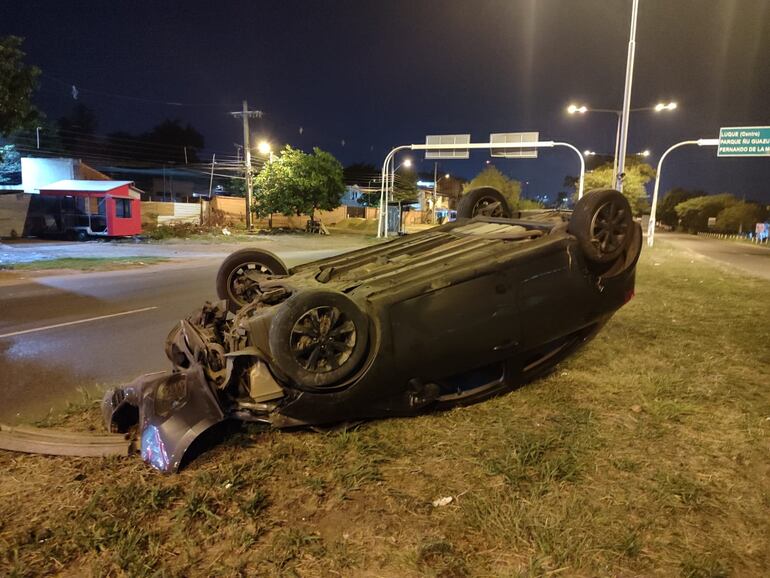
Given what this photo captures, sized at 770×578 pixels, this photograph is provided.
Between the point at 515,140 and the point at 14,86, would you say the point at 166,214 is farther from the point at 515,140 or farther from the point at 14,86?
the point at 515,140

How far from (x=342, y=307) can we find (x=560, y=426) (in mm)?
1759

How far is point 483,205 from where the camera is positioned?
5902 millimetres

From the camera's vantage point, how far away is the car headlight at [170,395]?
3.18 m

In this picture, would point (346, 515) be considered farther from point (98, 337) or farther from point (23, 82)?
point (23, 82)

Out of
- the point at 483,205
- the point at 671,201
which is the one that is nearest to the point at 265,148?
the point at 483,205

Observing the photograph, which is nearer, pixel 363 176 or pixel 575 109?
pixel 575 109

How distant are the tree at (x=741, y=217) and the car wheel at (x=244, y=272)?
65.2m

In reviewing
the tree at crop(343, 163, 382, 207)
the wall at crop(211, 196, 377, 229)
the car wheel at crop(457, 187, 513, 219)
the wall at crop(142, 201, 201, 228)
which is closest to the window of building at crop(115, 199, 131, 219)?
the wall at crop(142, 201, 201, 228)

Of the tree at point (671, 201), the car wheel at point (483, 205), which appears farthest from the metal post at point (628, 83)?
the tree at point (671, 201)

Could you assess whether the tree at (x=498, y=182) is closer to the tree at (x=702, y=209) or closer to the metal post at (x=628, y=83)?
the tree at (x=702, y=209)

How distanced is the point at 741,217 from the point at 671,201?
3463 centimetres

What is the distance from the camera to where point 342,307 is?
3232 mm

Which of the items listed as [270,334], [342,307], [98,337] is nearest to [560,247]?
[342,307]

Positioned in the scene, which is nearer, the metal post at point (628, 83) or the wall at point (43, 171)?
the metal post at point (628, 83)
